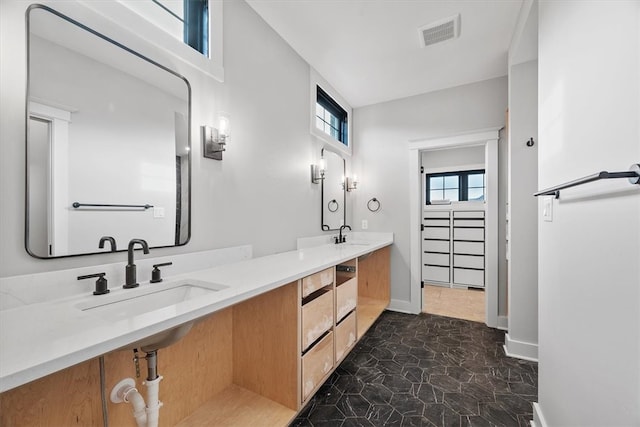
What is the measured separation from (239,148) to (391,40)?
1.69 metres

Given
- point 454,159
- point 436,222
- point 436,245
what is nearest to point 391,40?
point 454,159

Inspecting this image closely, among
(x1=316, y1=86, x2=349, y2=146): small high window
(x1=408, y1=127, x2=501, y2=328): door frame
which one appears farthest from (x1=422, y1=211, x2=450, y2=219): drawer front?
(x1=316, y1=86, x2=349, y2=146): small high window

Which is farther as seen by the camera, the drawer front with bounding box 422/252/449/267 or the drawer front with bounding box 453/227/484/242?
the drawer front with bounding box 422/252/449/267

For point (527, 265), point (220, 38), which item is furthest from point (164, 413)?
point (527, 265)

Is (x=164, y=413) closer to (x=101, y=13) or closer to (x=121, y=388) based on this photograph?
(x=121, y=388)

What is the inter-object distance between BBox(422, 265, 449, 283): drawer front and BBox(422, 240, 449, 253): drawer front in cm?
31

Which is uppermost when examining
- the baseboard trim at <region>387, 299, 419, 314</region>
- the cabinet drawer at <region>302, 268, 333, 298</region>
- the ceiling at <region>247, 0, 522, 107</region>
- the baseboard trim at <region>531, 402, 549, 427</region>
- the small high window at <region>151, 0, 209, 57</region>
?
the ceiling at <region>247, 0, 522, 107</region>

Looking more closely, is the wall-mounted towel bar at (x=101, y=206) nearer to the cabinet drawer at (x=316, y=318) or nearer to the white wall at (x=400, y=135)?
the cabinet drawer at (x=316, y=318)

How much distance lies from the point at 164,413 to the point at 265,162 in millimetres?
1662

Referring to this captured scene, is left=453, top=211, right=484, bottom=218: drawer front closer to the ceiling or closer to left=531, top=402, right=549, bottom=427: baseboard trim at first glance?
the ceiling

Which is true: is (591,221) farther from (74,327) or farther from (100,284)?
(100,284)

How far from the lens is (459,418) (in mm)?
1619

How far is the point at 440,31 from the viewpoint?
2.29m

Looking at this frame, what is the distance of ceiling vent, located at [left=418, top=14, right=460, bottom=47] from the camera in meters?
2.18
